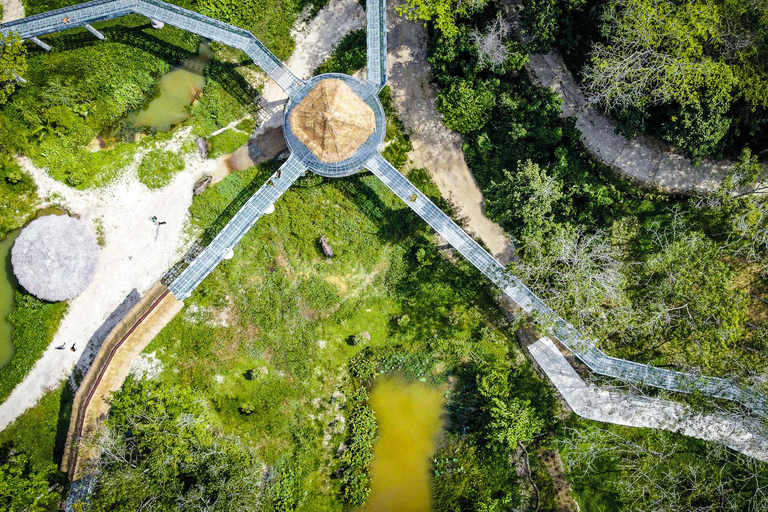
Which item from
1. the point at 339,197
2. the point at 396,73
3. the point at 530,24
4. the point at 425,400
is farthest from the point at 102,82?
the point at 425,400

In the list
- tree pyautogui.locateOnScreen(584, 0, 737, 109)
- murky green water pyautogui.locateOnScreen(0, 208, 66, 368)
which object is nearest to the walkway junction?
murky green water pyautogui.locateOnScreen(0, 208, 66, 368)

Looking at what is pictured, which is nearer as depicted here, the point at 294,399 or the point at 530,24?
the point at 530,24

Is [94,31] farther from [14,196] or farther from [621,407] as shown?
[621,407]

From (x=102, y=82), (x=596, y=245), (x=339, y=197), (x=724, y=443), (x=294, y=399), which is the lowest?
(x=294, y=399)

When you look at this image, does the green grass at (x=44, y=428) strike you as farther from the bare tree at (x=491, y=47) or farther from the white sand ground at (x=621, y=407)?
the bare tree at (x=491, y=47)

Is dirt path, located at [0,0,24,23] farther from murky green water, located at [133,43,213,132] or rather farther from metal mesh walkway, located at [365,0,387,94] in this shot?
metal mesh walkway, located at [365,0,387,94]

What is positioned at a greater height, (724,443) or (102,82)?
(724,443)

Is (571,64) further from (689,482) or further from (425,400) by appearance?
(689,482)
